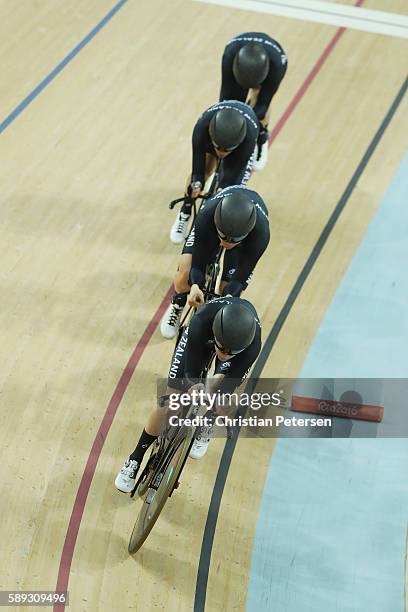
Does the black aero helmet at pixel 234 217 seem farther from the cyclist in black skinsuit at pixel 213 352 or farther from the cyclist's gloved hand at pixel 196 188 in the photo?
the cyclist's gloved hand at pixel 196 188

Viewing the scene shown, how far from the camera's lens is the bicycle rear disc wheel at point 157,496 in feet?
13.5

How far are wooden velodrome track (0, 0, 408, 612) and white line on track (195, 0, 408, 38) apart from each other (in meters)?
0.12

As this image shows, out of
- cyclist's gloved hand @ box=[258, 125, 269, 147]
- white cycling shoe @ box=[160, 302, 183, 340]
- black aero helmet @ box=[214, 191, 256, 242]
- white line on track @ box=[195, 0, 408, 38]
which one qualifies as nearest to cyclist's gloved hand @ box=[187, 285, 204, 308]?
black aero helmet @ box=[214, 191, 256, 242]

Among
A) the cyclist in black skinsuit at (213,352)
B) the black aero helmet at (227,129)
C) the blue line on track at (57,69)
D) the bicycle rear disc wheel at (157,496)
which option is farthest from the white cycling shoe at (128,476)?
the blue line on track at (57,69)

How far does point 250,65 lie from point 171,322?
1667mm

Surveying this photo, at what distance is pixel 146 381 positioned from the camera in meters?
5.48

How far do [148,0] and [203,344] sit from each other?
5238 millimetres

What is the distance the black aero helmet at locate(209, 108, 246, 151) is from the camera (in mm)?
5031

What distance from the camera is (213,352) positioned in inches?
176

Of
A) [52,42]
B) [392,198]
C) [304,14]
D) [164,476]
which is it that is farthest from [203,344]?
[304,14]

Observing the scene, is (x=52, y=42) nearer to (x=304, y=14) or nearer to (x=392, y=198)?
(x=304, y=14)

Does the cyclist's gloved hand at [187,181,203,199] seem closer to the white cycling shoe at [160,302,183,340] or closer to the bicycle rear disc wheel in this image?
the white cycling shoe at [160,302,183,340]

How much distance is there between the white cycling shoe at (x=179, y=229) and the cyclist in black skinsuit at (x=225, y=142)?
1.06 feet

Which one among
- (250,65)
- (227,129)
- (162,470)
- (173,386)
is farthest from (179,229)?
(162,470)
